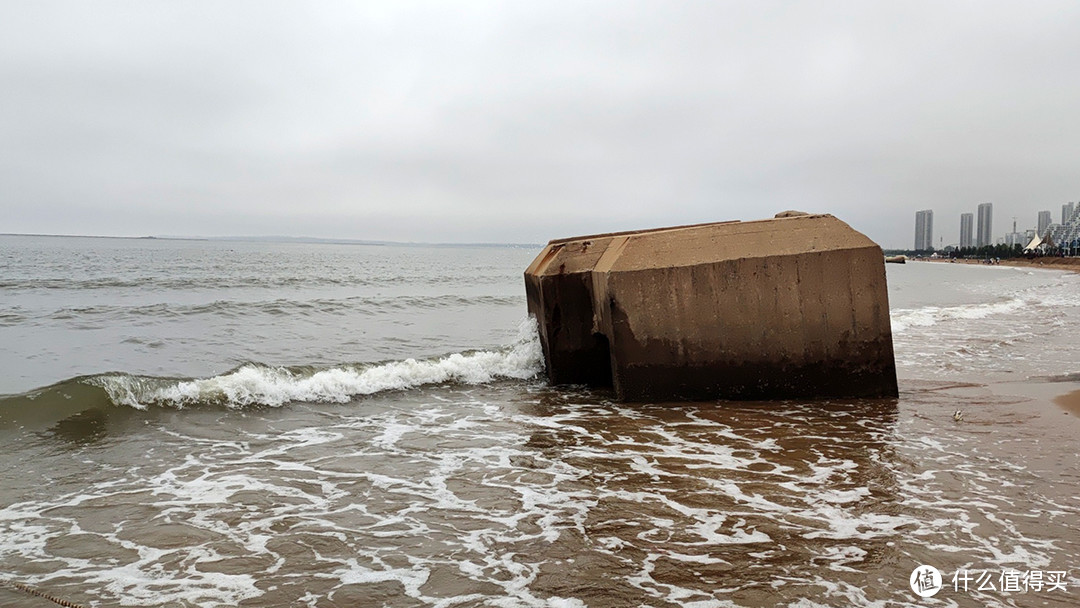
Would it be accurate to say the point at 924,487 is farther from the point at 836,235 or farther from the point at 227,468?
the point at 227,468

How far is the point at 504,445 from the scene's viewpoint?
5.33 metres

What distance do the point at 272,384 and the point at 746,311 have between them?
510cm

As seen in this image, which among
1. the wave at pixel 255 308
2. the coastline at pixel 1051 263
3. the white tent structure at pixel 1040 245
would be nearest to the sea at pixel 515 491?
the wave at pixel 255 308

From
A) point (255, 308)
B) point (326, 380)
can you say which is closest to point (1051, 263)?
point (255, 308)

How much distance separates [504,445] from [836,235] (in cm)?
370

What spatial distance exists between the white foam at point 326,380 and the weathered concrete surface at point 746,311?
2260 mm

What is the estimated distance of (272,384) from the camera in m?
7.31

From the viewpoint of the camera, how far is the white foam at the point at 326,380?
6871mm

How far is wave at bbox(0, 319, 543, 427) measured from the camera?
661cm

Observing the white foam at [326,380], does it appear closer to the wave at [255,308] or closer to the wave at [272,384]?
the wave at [272,384]

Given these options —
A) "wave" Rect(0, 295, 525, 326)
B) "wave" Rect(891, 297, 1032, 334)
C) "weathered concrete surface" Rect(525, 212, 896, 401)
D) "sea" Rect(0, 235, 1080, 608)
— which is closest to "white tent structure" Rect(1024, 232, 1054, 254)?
"wave" Rect(891, 297, 1032, 334)

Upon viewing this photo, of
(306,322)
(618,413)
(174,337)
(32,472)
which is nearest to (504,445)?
(618,413)

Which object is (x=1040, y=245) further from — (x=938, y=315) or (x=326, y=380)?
(x=326, y=380)

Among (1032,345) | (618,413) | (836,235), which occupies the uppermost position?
(836,235)
